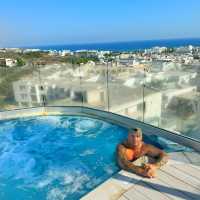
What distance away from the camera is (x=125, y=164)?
4133mm

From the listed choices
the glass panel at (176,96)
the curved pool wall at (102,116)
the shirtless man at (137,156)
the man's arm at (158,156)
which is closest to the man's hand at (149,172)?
the shirtless man at (137,156)

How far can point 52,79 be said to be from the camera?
794 cm

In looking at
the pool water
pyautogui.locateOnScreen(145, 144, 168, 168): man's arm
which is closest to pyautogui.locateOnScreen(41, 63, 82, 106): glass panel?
the pool water

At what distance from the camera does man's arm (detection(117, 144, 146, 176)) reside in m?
3.84

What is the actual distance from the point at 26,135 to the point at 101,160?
2.66 meters

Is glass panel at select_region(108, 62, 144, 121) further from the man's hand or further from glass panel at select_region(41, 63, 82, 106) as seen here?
the man's hand

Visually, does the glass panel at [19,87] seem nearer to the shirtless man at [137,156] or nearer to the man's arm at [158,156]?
the shirtless man at [137,156]

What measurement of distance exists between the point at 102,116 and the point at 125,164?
10.9 feet

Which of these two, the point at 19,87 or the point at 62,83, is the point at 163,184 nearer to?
the point at 62,83

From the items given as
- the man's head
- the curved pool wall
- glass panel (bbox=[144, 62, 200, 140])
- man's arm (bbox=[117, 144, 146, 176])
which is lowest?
the curved pool wall

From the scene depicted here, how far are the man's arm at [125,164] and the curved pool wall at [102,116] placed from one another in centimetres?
136

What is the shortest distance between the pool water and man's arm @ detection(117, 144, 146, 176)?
22 centimetres

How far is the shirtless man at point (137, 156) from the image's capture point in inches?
157

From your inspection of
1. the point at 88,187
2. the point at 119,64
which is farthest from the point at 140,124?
the point at 88,187
